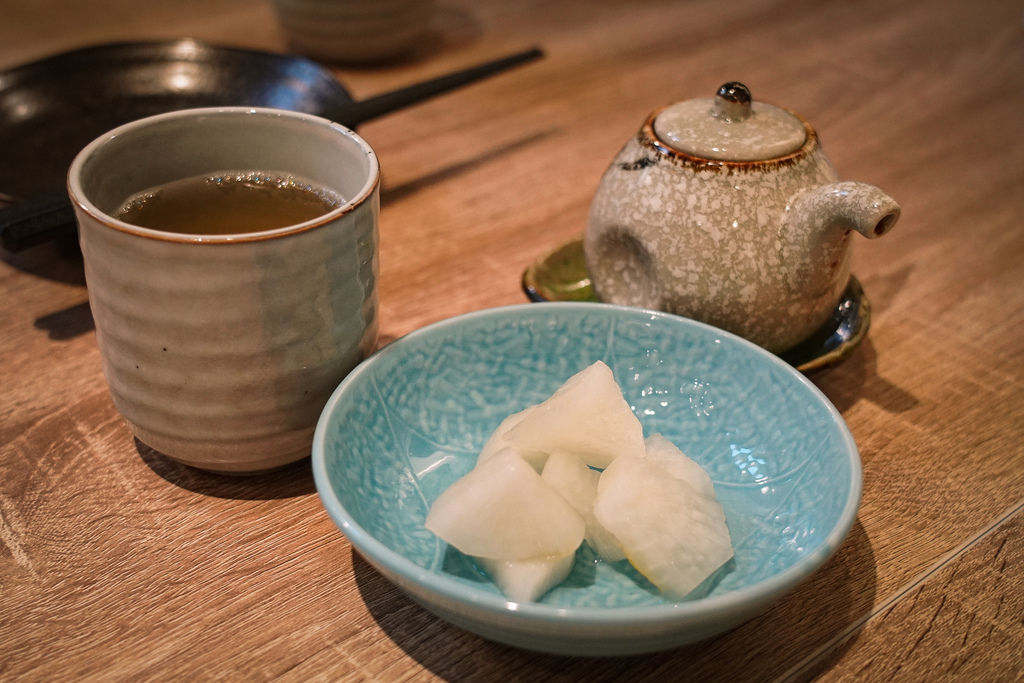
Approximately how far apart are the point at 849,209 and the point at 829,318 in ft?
0.52

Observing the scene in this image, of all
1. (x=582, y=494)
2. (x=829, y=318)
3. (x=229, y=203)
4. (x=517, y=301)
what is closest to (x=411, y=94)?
(x=517, y=301)

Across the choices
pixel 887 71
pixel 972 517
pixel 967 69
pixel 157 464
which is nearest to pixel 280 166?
pixel 157 464

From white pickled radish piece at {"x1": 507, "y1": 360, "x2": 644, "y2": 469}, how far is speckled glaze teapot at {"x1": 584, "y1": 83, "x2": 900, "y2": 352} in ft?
0.53

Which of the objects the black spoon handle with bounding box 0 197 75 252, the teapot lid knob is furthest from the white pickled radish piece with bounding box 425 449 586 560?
the black spoon handle with bounding box 0 197 75 252

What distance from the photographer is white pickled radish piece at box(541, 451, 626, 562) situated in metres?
0.58

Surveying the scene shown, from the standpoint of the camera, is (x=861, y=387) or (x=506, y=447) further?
(x=861, y=387)

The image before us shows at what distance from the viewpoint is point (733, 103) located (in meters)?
0.75

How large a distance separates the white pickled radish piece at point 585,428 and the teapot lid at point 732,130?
0.78 feet

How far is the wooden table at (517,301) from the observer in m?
0.57

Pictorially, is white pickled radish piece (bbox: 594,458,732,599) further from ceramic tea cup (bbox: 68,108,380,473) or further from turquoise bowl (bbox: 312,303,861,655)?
ceramic tea cup (bbox: 68,108,380,473)

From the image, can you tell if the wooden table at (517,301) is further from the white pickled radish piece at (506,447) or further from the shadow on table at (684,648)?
the white pickled radish piece at (506,447)

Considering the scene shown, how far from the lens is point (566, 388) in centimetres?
65

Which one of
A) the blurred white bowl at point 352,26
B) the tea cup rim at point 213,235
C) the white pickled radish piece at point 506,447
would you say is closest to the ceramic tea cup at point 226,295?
the tea cup rim at point 213,235

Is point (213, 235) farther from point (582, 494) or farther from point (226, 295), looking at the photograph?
point (582, 494)
